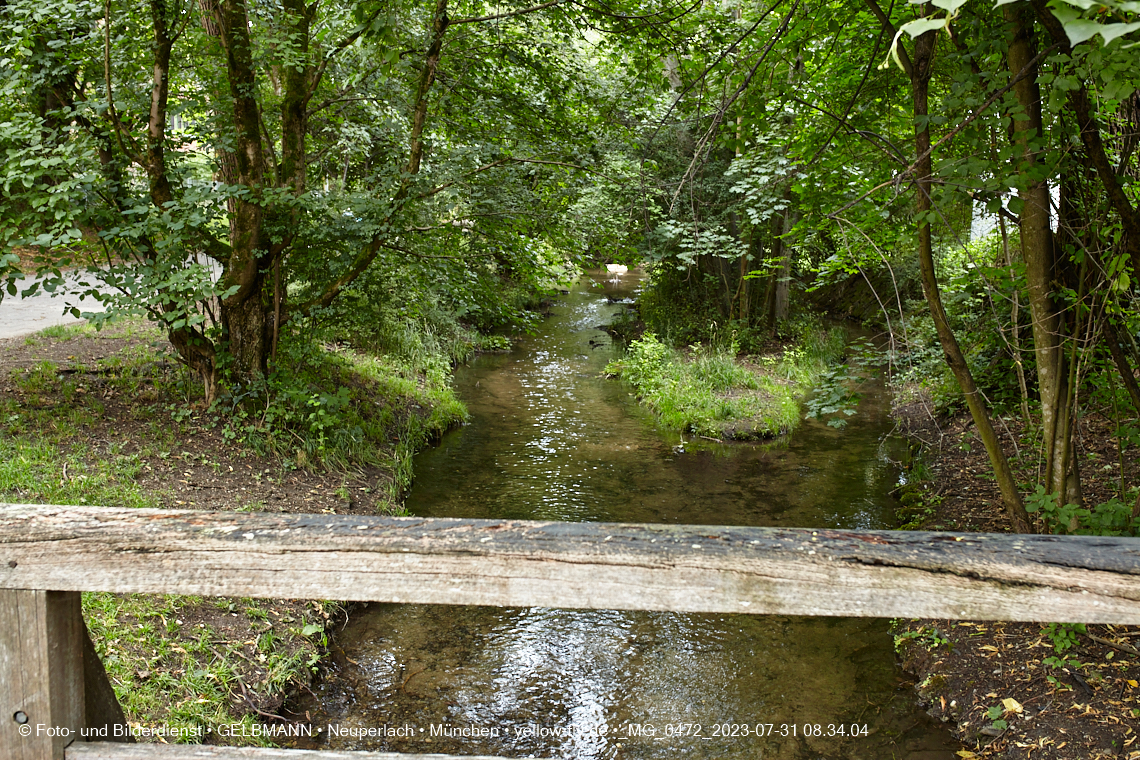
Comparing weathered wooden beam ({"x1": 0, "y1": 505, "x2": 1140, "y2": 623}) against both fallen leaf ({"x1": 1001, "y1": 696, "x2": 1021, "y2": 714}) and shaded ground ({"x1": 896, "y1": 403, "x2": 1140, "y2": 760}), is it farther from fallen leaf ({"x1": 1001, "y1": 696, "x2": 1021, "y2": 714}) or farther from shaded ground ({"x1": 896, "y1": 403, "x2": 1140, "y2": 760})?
fallen leaf ({"x1": 1001, "y1": 696, "x2": 1021, "y2": 714})

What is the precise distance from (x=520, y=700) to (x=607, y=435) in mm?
5938

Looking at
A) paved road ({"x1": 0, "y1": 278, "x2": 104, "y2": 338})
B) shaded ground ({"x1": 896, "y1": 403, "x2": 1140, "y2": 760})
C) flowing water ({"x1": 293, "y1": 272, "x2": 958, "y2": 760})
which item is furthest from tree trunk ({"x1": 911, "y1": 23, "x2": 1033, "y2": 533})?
paved road ({"x1": 0, "y1": 278, "x2": 104, "y2": 338})

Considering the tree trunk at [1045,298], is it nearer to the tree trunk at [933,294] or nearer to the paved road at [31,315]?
the tree trunk at [933,294]

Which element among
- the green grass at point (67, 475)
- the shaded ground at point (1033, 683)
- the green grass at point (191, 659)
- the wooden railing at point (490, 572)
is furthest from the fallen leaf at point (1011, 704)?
the green grass at point (67, 475)

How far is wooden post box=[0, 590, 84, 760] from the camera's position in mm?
1352

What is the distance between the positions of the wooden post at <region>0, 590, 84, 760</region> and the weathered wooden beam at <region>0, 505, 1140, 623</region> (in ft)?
0.18

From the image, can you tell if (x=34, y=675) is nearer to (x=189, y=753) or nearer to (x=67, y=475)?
(x=189, y=753)

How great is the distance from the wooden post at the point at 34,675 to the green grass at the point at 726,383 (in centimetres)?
879

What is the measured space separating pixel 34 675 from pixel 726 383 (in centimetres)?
1160

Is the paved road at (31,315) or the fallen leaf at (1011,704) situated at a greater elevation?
the paved road at (31,315)

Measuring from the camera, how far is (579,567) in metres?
1.35

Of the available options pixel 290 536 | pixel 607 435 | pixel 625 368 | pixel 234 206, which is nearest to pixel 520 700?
pixel 290 536

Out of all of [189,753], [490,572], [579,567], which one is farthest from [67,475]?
Result: [579,567]

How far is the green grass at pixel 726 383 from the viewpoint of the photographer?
34.9 ft
